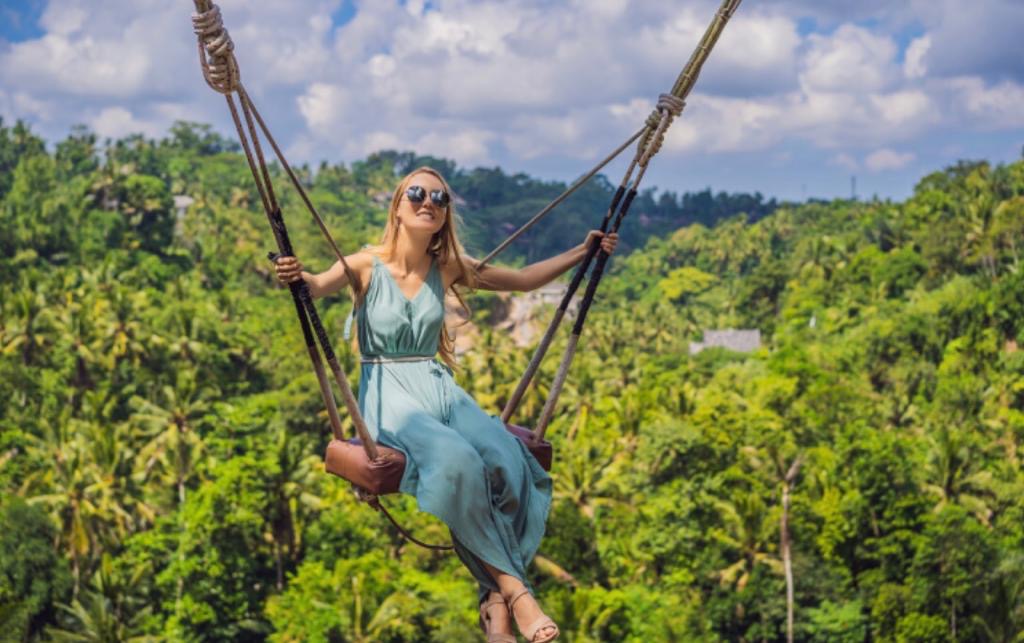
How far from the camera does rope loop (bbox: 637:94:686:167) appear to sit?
5.54 m

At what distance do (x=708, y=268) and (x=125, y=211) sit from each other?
49.5 meters

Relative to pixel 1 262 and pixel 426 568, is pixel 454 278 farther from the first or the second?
pixel 1 262

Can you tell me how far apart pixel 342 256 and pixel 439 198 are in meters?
0.56

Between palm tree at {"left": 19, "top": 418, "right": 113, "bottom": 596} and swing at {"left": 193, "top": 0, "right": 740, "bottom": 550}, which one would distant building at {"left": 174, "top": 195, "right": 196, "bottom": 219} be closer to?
palm tree at {"left": 19, "top": 418, "right": 113, "bottom": 596}

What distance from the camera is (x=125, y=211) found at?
6153cm

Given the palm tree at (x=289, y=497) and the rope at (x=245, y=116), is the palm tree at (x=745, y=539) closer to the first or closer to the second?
the palm tree at (x=289, y=497)

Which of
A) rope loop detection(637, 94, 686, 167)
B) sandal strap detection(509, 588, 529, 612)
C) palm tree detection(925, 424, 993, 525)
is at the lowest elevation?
palm tree detection(925, 424, 993, 525)

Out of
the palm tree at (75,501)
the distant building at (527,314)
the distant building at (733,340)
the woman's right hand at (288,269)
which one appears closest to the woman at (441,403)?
the woman's right hand at (288,269)

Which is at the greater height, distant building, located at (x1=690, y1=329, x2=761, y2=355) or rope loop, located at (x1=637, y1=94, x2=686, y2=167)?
rope loop, located at (x1=637, y1=94, x2=686, y2=167)

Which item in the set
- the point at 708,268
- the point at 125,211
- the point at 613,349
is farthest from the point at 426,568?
the point at 708,268

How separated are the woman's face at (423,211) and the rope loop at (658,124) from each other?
932 mm

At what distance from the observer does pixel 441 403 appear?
5.25 metres

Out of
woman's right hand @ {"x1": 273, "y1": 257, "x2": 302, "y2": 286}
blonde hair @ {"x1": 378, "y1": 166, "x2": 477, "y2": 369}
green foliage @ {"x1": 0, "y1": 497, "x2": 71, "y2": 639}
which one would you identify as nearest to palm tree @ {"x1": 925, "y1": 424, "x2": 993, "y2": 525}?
green foliage @ {"x1": 0, "y1": 497, "x2": 71, "y2": 639}

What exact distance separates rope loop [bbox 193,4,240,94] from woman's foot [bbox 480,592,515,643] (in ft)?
7.29
